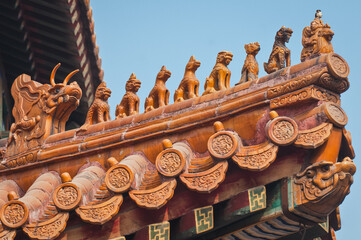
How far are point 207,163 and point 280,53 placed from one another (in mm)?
2270

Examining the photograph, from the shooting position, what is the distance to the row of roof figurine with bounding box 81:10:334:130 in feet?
43.1

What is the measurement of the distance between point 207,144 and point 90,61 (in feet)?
29.9

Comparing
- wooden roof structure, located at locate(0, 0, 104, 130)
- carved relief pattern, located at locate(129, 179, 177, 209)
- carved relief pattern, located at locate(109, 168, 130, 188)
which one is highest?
wooden roof structure, located at locate(0, 0, 104, 130)

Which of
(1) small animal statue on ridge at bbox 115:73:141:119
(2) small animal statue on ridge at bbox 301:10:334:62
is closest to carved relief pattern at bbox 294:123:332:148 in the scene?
(2) small animal statue on ridge at bbox 301:10:334:62

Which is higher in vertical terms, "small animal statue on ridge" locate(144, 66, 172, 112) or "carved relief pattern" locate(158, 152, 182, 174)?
"small animal statue on ridge" locate(144, 66, 172, 112)

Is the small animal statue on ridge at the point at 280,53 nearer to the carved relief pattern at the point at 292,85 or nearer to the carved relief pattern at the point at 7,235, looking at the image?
the carved relief pattern at the point at 292,85

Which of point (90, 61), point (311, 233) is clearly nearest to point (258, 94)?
point (311, 233)

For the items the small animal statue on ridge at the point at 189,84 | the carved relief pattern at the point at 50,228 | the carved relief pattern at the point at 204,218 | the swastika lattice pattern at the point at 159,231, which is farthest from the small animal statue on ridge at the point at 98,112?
the carved relief pattern at the point at 204,218

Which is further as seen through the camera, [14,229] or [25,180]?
[25,180]

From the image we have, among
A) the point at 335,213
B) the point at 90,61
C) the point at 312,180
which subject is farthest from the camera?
the point at 90,61

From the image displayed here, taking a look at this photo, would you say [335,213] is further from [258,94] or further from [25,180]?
[25,180]

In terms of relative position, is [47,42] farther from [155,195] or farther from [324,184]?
[324,184]

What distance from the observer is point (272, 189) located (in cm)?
1215

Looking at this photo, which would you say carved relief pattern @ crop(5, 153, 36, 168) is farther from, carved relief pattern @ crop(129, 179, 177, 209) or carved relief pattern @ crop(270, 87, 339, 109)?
carved relief pattern @ crop(270, 87, 339, 109)
